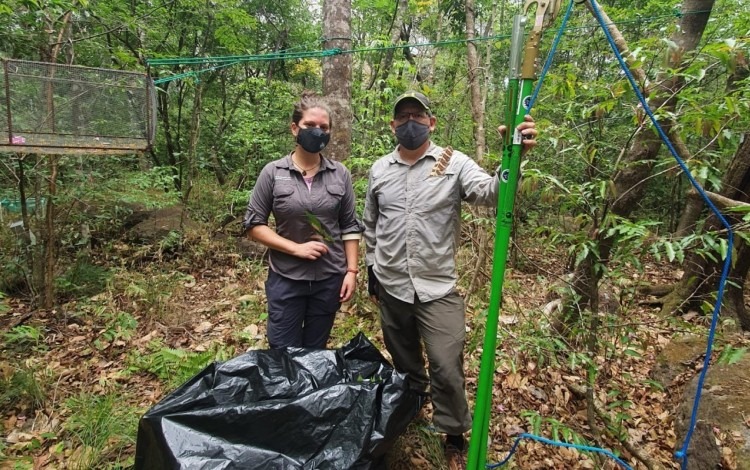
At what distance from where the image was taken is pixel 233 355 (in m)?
3.19

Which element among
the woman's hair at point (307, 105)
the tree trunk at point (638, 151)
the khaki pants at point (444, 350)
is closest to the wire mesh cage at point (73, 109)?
the woman's hair at point (307, 105)

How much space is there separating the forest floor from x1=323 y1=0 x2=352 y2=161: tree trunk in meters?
1.53

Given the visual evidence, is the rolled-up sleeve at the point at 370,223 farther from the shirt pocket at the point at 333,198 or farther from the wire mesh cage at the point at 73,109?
the wire mesh cage at the point at 73,109

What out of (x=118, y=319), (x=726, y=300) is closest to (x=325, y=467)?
(x=118, y=319)

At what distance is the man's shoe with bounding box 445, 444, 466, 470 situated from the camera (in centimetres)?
206

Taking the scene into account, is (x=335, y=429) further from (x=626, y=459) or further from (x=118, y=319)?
(x=118, y=319)

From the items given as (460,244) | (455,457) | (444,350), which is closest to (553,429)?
(455,457)

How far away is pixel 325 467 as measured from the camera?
4.70 ft

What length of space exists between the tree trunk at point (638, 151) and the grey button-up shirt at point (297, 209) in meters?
1.31

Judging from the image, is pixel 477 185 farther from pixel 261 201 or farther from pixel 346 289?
pixel 261 201

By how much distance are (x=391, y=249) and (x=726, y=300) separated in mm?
3695

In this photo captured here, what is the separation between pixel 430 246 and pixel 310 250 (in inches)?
23.9

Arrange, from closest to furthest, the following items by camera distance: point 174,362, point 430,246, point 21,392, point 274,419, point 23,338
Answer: point 274,419 → point 430,246 → point 21,392 → point 174,362 → point 23,338

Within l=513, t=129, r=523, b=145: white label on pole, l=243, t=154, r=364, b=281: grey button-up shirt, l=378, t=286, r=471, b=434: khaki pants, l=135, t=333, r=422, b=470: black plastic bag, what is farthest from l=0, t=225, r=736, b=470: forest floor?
l=243, t=154, r=364, b=281: grey button-up shirt
